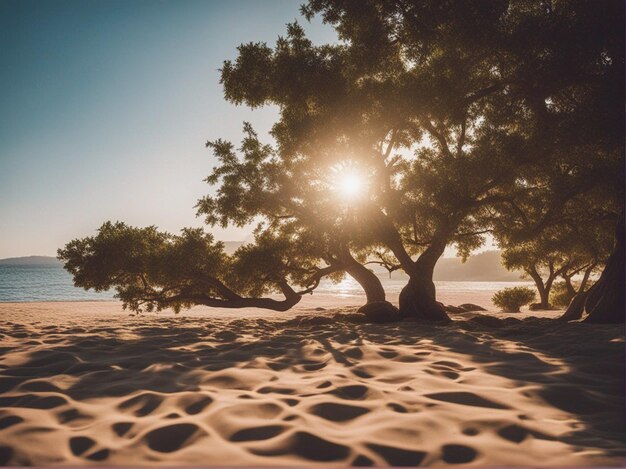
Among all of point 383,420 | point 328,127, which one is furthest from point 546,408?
point 328,127

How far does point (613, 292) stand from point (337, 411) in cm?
856

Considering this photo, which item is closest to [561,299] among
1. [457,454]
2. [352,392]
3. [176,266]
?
[176,266]

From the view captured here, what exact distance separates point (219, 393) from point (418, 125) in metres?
11.2

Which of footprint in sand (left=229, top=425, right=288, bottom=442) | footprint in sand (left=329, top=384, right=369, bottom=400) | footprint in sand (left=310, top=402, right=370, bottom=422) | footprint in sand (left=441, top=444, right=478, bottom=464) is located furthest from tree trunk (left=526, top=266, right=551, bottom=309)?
footprint in sand (left=229, top=425, right=288, bottom=442)

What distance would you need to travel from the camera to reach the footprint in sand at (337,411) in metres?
2.70

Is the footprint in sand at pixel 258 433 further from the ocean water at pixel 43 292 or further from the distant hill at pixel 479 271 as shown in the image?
the distant hill at pixel 479 271

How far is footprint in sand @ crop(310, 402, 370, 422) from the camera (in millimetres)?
2697

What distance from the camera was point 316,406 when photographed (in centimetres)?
290

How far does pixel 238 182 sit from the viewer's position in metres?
11.9

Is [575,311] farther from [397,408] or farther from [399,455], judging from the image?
[399,455]

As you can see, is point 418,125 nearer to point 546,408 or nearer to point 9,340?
point 546,408

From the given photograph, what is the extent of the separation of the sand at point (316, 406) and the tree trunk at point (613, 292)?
3.39 m

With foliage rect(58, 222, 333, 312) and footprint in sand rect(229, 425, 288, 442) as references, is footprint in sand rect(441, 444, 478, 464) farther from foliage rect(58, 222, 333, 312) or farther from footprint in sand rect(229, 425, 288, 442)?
foliage rect(58, 222, 333, 312)

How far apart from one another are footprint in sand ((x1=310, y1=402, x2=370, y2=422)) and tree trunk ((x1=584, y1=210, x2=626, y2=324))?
800cm
